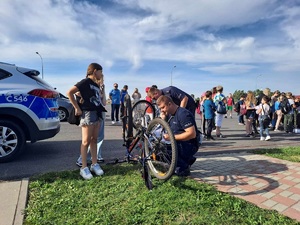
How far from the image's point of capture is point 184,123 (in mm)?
3635

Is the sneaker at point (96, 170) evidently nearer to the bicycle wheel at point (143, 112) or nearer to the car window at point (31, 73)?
the bicycle wheel at point (143, 112)

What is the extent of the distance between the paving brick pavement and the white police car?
122 inches

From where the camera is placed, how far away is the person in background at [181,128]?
3617 millimetres

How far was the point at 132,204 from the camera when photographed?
298 centimetres

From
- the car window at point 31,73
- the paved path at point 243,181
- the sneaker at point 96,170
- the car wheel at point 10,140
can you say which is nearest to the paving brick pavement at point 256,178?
the paved path at point 243,181

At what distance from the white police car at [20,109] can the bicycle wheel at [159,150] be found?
2.31 metres

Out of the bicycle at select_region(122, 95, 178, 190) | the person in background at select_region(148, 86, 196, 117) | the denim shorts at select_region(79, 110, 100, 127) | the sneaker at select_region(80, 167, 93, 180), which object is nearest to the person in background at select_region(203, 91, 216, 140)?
the person in background at select_region(148, 86, 196, 117)

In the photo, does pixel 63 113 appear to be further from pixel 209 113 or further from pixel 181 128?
pixel 181 128

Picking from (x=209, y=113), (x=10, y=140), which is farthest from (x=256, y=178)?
(x=10, y=140)

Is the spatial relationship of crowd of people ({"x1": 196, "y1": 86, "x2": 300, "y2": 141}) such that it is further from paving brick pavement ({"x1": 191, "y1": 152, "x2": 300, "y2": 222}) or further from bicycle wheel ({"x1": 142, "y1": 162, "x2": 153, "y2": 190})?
bicycle wheel ({"x1": 142, "y1": 162, "x2": 153, "y2": 190})

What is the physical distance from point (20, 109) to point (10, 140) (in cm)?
63

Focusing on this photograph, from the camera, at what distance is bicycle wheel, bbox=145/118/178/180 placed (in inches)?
133

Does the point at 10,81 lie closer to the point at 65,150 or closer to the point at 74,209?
the point at 65,150

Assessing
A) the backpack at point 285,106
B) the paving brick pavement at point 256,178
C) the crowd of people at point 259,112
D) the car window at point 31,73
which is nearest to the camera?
the paving brick pavement at point 256,178
